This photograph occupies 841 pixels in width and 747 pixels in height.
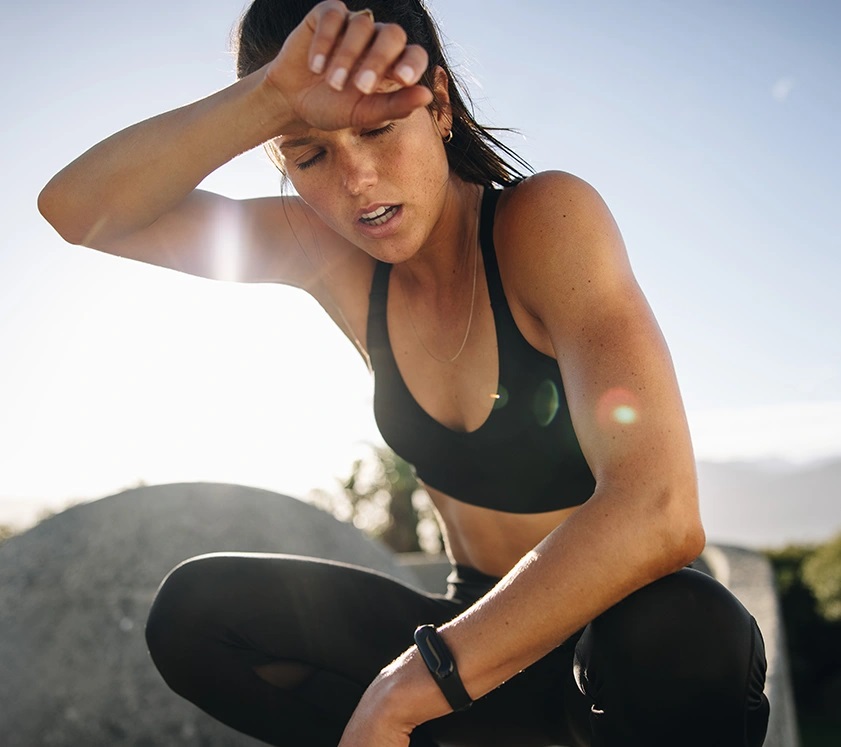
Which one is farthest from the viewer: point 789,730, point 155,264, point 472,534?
point 789,730

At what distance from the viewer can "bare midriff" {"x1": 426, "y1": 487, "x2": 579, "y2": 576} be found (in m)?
1.99

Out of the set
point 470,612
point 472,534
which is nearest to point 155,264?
point 472,534

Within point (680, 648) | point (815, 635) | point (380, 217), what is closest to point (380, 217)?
point (380, 217)

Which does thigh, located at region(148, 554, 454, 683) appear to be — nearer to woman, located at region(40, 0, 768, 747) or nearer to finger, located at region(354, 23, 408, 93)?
woman, located at region(40, 0, 768, 747)

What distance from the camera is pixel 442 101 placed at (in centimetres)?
197

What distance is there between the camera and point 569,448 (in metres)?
1.84

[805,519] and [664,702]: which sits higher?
[664,702]

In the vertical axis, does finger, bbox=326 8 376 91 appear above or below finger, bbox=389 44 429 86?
above

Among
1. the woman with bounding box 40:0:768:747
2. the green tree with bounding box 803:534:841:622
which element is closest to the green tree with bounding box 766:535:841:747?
the green tree with bounding box 803:534:841:622

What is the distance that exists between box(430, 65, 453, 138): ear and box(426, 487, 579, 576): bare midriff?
97 cm

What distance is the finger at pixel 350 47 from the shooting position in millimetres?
1433

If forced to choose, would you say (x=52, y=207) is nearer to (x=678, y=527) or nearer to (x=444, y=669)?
(x=444, y=669)

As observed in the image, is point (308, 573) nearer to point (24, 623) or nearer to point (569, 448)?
point (569, 448)

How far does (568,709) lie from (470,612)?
488mm
